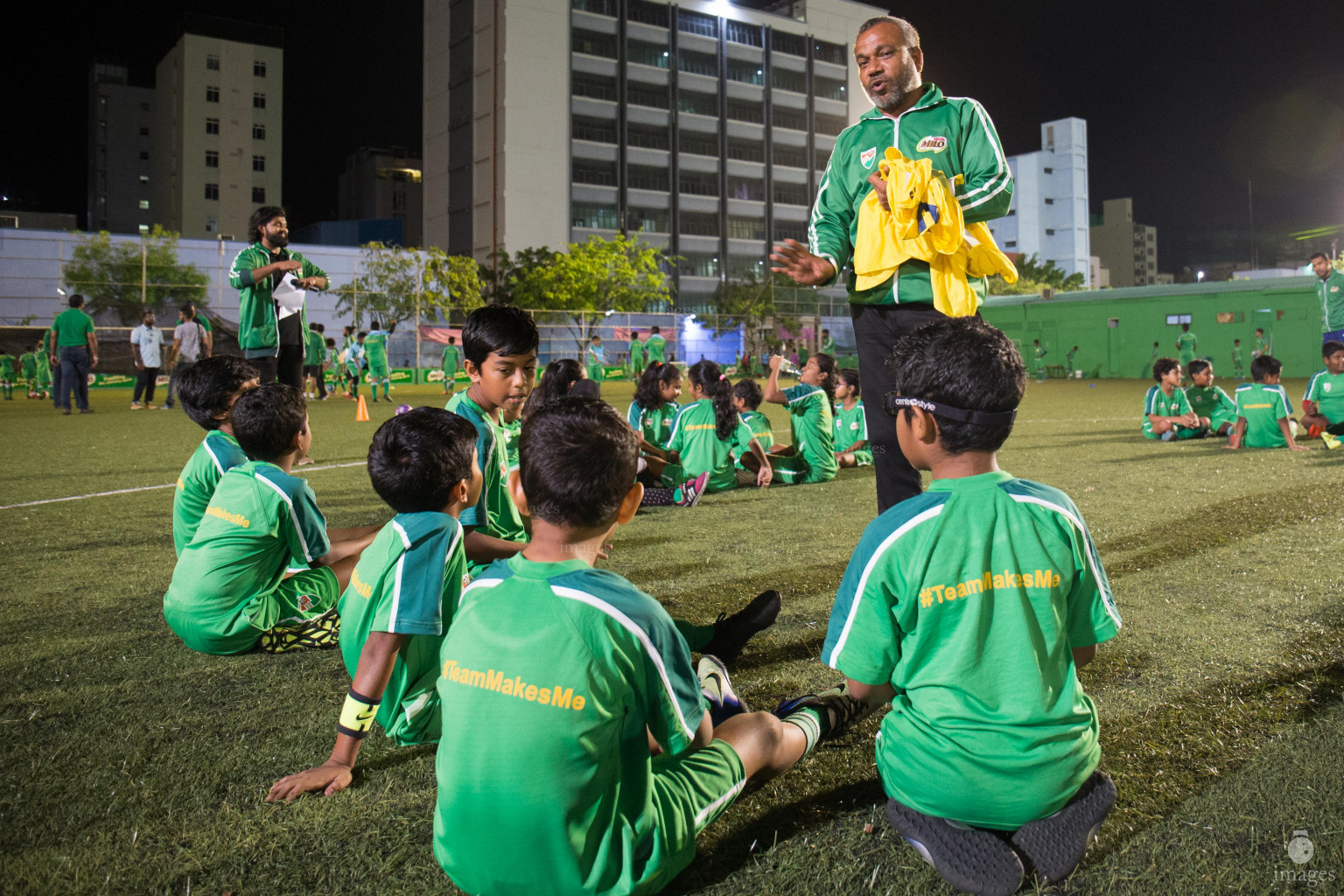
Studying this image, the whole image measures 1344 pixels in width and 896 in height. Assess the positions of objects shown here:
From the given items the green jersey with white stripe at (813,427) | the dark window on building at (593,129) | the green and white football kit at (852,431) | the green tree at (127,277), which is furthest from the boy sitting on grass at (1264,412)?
the dark window on building at (593,129)

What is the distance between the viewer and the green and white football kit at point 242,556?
2.97m

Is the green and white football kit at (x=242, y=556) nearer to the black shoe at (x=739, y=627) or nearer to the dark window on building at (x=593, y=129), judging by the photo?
the black shoe at (x=739, y=627)

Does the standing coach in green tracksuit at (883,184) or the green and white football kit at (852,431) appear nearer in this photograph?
the standing coach in green tracksuit at (883,184)

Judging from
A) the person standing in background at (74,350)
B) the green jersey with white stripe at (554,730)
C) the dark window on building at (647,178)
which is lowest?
the green jersey with white stripe at (554,730)

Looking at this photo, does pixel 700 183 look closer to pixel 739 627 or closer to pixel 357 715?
pixel 739 627

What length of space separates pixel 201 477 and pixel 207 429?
30 cm

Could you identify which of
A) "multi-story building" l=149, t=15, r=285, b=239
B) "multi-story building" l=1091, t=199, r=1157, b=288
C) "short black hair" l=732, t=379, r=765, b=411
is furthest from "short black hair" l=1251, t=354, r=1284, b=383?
"multi-story building" l=1091, t=199, r=1157, b=288

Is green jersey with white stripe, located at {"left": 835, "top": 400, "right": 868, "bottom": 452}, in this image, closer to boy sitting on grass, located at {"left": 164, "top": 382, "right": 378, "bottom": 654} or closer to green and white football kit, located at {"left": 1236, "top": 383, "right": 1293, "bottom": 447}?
green and white football kit, located at {"left": 1236, "top": 383, "right": 1293, "bottom": 447}

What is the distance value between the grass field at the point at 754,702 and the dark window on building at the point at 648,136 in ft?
188

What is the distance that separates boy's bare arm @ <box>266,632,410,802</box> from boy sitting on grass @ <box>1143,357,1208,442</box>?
400 inches

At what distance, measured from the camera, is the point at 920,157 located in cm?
320

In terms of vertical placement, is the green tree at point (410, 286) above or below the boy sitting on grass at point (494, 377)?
above

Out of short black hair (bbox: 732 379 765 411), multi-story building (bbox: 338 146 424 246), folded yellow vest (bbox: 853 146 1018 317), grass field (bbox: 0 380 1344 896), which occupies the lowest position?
grass field (bbox: 0 380 1344 896)

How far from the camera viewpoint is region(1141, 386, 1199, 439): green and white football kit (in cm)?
1034
